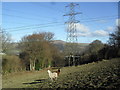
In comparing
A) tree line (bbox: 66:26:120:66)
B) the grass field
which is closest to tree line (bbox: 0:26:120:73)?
tree line (bbox: 66:26:120:66)

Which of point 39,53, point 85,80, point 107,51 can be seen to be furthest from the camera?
point 39,53

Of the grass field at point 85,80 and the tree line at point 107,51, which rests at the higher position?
the tree line at point 107,51

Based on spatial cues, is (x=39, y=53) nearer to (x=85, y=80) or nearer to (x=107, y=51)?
(x=107, y=51)

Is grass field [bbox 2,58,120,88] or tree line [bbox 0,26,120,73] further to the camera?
tree line [bbox 0,26,120,73]

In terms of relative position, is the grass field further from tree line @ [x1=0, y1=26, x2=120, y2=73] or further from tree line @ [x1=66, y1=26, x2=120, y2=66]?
tree line @ [x1=66, y1=26, x2=120, y2=66]

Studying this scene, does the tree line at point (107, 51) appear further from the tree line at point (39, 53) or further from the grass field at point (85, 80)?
the grass field at point (85, 80)

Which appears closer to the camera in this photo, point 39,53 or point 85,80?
point 85,80

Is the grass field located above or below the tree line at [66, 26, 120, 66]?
below

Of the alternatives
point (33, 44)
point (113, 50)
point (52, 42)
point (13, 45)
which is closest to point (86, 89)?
point (13, 45)

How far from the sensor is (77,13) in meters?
36.6

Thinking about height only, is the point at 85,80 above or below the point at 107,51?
below

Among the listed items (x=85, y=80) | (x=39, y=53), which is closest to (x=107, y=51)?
(x=39, y=53)

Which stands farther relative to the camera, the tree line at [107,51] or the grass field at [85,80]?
the tree line at [107,51]

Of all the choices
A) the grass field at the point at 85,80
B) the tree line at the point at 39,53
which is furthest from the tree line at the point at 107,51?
the grass field at the point at 85,80
